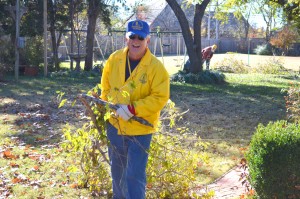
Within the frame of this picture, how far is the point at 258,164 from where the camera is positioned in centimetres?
454

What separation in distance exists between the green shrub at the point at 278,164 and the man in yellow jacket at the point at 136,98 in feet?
3.60

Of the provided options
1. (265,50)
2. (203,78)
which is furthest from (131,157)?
(265,50)

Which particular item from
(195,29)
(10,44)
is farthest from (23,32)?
(195,29)

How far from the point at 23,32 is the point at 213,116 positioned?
13.1 m

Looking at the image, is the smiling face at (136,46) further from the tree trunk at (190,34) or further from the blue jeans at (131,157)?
the tree trunk at (190,34)

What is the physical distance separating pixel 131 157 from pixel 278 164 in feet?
4.50

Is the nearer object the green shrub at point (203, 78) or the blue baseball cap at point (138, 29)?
the blue baseball cap at point (138, 29)

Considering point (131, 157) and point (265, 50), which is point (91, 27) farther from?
point (265, 50)

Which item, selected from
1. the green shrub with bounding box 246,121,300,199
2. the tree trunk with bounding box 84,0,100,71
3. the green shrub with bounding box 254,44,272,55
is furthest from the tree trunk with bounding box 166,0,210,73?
the green shrub with bounding box 254,44,272,55

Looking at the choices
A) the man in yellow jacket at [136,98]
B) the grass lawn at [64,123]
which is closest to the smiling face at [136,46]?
the man in yellow jacket at [136,98]

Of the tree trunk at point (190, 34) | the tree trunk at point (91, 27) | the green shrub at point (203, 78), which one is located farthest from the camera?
the tree trunk at point (91, 27)

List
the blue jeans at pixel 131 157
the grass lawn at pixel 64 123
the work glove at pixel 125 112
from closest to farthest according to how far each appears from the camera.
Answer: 1. the work glove at pixel 125 112
2. the blue jeans at pixel 131 157
3. the grass lawn at pixel 64 123

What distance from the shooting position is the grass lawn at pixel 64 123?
5.79m

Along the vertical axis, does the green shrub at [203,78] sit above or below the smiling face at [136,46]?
below
